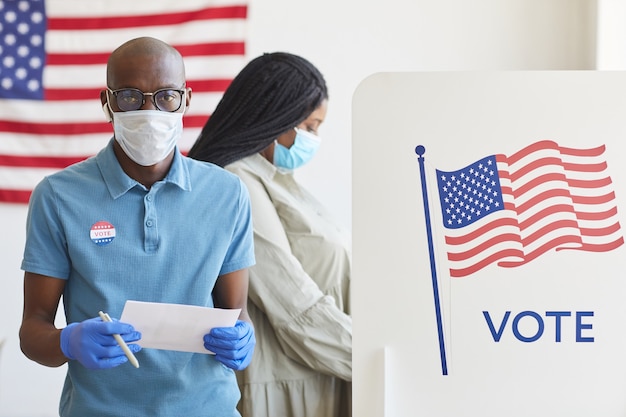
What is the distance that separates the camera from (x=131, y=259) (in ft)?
4.81

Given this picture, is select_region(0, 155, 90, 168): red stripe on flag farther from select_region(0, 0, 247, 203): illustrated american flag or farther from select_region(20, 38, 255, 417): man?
select_region(20, 38, 255, 417): man

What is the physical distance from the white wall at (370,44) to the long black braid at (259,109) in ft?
3.68

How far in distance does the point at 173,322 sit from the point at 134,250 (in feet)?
0.49

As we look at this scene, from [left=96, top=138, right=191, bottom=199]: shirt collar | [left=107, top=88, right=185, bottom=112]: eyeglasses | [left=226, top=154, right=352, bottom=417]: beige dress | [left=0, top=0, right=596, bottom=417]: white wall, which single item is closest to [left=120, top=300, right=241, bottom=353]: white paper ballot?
[left=96, top=138, right=191, bottom=199]: shirt collar

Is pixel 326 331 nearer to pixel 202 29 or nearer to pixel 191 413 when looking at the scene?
pixel 191 413

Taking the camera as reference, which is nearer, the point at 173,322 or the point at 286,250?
the point at 173,322

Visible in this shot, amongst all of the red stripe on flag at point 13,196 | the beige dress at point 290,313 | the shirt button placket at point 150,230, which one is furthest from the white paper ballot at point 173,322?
the red stripe on flag at point 13,196

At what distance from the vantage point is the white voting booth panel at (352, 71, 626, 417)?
5.25ft

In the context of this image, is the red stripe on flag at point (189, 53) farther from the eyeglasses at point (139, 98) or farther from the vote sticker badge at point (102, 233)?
the vote sticker badge at point (102, 233)

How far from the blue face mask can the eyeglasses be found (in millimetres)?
792

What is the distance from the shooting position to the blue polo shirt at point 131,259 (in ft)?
4.77

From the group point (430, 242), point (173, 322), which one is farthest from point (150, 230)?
point (430, 242)

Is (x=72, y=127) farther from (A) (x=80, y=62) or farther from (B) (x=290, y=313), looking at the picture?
(B) (x=290, y=313)

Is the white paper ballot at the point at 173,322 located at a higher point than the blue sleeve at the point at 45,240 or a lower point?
lower
